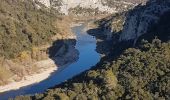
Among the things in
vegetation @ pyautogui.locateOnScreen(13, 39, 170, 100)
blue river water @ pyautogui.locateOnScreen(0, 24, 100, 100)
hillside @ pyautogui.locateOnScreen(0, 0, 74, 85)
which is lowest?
blue river water @ pyautogui.locateOnScreen(0, 24, 100, 100)

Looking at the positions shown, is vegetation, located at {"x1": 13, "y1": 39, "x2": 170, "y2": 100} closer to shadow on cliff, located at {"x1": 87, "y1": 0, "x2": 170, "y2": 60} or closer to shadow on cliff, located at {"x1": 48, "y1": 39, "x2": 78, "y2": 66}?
shadow on cliff, located at {"x1": 87, "y1": 0, "x2": 170, "y2": 60}

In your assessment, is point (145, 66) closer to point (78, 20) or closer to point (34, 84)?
point (34, 84)

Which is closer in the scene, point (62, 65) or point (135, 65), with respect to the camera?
point (135, 65)

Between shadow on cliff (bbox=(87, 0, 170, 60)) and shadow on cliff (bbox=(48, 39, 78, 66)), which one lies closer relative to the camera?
shadow on cliff (bbox=(87, 0, 170, 60))

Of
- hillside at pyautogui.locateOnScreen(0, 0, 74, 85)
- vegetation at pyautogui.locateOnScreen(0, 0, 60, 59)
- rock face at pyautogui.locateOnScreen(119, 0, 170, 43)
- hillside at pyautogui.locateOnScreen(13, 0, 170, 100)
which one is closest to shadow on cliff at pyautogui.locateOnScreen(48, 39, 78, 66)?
hillside at pyautogui.locateOnScreen(0, 0, 74, 85)

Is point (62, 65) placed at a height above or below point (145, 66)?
below

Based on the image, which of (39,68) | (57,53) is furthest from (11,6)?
(39,68)

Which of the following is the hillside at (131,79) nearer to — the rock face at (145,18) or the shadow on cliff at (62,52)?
the rock face at (145,18)
